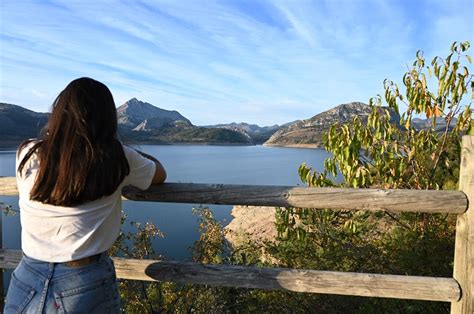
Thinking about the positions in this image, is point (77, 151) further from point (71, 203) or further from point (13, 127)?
point (13, 127)

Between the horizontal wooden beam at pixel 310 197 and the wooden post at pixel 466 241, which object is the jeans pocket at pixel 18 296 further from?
the wooden post at pixel 466 241

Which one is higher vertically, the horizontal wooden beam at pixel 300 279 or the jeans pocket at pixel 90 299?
the jeans pocket at pixel 90 299

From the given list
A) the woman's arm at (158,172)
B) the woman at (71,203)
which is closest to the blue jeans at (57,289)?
the woman at (71,203)

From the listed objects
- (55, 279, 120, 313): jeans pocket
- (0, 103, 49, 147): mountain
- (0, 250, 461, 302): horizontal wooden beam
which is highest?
(0, 103, 49, 147): mountain

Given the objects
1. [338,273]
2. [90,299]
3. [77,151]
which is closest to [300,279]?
[338,273]

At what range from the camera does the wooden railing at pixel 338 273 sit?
2148 millimetres

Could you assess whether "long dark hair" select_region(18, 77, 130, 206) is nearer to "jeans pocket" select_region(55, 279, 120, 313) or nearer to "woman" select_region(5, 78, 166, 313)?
"woman" select_region(5, 78, 166, 313)

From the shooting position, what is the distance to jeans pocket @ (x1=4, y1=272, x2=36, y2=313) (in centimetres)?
166

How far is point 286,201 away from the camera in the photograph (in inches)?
90.1

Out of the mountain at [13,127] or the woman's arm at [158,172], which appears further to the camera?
the mountain at [13,127]

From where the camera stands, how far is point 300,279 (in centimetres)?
233

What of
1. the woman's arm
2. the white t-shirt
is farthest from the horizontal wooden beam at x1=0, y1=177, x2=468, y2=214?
the white t-shirt

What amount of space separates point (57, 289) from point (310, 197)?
138 cm

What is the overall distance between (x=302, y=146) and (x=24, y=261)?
319 feet
